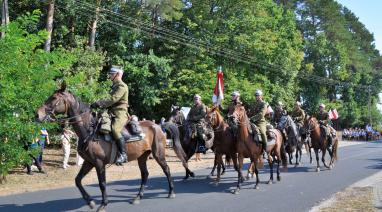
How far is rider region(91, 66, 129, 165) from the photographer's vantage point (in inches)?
416

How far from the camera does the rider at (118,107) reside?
10.6 meters

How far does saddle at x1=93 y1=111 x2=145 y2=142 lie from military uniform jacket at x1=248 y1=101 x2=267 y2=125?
4.38 meters

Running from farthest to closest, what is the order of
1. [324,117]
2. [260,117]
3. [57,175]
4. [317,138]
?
[324,117] → [317,138] → [57,175] → [260,117]

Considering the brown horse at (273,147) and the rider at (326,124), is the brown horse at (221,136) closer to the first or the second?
the brown horse at (273,147)

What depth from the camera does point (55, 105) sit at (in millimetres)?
9812

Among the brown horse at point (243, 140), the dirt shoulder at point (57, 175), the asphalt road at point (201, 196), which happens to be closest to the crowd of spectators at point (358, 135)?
the dirt shoulder at point (57, 175)

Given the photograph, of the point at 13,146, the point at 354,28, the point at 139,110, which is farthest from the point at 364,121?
the point at 13,146

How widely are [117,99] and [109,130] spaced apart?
0.73 metres

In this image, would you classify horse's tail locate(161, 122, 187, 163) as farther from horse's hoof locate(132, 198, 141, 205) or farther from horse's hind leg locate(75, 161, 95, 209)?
horse's hind leg locate(75, 161, 95, 209)

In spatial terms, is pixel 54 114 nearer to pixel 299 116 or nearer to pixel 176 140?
pixel 176 140

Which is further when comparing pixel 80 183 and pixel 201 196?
pixel 201 196

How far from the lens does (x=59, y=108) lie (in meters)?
9.89

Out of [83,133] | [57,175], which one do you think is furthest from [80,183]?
[57,175]

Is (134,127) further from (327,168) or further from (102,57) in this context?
(102,57)
